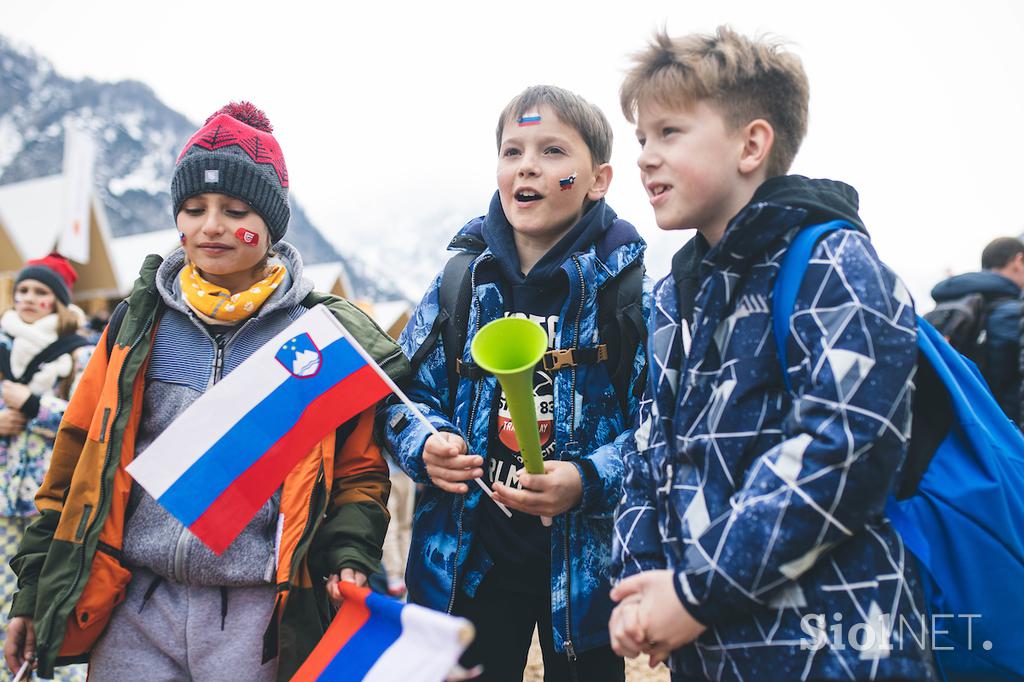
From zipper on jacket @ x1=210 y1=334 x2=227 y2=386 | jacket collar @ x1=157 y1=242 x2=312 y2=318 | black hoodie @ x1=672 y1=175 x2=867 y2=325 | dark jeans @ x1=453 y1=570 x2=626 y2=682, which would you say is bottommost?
dark jeans @ x1=453 y1=570 x2=626 y2=682

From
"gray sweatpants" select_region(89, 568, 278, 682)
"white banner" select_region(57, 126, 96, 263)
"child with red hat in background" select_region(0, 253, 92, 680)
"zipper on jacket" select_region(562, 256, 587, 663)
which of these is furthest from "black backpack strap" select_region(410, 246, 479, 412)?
"white banner" select_region(57, 126, 96, 263)

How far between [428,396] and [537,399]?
38 centimetres

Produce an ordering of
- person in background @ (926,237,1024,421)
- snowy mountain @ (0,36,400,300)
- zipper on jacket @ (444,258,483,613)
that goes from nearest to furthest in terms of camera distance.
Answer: zipper on jacket @ (444,258,483,613), person in background @ (926,237,1024,421), snowy mountain @ (0,36,400,300)

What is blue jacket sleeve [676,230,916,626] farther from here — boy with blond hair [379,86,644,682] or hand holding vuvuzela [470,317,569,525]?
boy with blond hair [379,86,644,682]

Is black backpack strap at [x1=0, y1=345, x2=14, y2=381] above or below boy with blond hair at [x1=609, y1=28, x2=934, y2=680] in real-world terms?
above

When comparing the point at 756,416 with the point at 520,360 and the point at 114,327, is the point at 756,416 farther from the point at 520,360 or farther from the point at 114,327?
the point at 114,327

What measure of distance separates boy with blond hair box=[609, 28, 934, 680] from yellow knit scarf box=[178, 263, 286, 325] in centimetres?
124

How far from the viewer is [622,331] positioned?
2.16 m

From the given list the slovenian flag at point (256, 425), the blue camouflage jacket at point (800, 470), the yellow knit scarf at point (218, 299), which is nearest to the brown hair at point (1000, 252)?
the blue camouflage jacket at point (800, 470)

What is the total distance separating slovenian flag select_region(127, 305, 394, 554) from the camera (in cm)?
194

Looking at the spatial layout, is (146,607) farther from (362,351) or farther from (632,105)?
(632,105)

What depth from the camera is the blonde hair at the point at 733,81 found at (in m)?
1.68

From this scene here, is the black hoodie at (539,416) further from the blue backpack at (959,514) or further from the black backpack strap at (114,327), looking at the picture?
the black backpack strap at (114,327)

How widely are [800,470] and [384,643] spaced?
1067 mm
